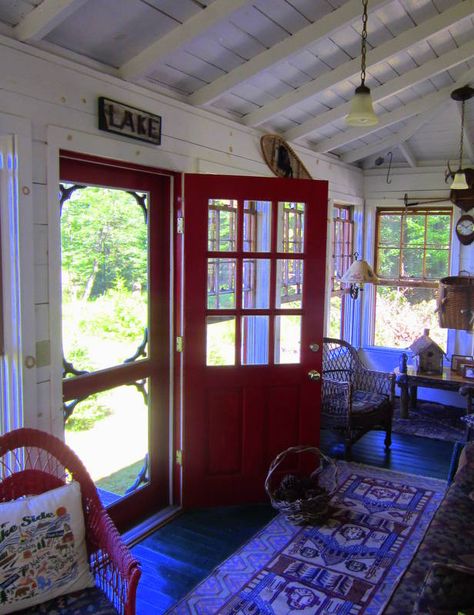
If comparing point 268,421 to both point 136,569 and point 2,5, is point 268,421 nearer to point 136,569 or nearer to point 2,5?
point 136,569

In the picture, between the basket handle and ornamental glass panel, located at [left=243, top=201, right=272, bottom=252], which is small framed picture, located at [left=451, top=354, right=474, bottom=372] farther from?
ornamental glass panel, located at [left=243, top=201, right=272, bottom=252]

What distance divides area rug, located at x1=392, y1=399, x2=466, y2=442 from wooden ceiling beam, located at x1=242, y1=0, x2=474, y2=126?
304cm

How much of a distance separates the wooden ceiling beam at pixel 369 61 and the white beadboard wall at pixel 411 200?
2.34m

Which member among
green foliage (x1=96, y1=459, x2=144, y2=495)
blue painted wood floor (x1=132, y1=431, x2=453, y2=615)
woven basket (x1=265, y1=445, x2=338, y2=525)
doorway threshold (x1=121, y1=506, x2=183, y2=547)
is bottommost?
blue painted wood floor (x1=132, y1=431, x2=453, y2=615)

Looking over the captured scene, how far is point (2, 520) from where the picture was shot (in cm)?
182

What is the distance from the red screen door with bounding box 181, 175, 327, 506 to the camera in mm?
3221

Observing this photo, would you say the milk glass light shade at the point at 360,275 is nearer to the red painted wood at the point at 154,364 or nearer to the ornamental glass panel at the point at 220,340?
the ornamental glass panel at the point at 220,340

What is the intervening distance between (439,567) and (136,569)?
931 millimetres

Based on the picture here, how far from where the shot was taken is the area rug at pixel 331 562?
2.47 meters

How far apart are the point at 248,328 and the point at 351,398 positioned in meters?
1.19

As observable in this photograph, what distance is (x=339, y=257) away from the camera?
5.74m

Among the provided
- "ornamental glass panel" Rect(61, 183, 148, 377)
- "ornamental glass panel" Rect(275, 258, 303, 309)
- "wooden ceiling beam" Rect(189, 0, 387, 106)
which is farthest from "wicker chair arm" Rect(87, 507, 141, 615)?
"wooden ceiling beam" Rect(189, 0, 387, 106)

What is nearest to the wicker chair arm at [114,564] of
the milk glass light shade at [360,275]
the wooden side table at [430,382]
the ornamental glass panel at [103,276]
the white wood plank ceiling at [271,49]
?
the ornamental glass panel at [103,276]

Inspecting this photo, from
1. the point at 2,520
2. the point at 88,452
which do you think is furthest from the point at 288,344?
the point at 2,520
